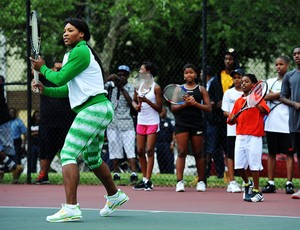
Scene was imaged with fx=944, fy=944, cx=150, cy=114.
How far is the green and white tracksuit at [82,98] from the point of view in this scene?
31.1 ft

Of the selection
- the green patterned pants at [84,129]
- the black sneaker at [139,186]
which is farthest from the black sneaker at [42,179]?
the green patterned pants at [84,129]

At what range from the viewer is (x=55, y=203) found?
467 inches

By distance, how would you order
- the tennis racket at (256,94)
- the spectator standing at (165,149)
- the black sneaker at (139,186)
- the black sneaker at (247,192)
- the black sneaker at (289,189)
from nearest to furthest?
the black sneaker at (247,192), the tennis racket at (256,94), the black sneaker at (289,189), the black sneaker at (139,186), the spectator standing at (165,149)

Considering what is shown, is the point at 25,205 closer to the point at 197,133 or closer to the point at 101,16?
the point at 197,133

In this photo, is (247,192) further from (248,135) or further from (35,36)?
(35,36)

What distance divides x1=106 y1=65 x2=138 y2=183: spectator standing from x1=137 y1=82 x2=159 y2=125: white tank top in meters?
0.84

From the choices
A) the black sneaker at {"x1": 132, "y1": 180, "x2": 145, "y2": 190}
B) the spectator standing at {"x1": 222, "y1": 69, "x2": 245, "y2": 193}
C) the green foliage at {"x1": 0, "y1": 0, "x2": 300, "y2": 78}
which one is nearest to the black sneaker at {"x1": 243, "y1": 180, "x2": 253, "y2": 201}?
the spectator standing at {"x1": 222, "y1": 69, "x2": 245, "y2": 193}

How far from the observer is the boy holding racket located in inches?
497

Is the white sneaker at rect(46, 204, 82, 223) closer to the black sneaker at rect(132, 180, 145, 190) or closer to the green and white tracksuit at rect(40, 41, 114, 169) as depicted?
the green and white tracksuit at rect(40, 41, 114, 169)

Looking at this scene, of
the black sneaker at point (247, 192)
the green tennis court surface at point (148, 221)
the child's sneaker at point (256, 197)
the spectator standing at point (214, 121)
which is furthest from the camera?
the spectator standing at point (214, 121)

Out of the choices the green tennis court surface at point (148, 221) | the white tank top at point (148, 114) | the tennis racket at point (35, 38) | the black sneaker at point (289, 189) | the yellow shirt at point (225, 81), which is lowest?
the black sneaker at point (289, 189)

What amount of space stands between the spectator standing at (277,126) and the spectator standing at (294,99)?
0.71m

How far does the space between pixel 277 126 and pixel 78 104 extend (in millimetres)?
5313

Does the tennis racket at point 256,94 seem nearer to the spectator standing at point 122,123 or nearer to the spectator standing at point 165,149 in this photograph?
the spectator standing at point 122,123
